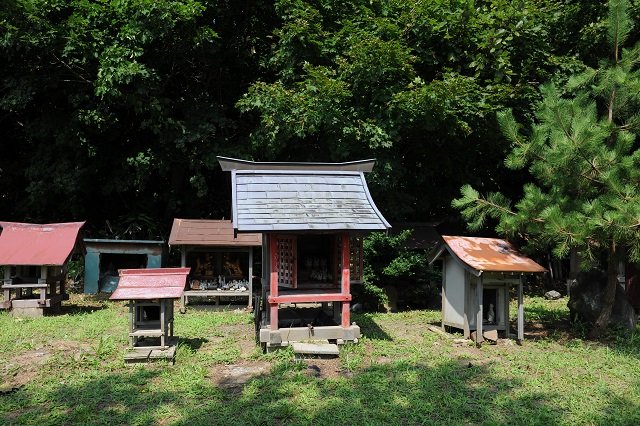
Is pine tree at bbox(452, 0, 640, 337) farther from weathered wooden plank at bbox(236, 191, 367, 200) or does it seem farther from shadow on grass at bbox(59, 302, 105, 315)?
shadow on grass at bbox(59, 302, 105, 315)

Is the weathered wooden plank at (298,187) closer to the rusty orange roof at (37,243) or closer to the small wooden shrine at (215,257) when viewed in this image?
the small wooden shrine at (215,257)

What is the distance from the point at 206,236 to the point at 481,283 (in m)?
7.22

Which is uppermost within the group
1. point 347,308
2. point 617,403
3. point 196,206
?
point 196,206

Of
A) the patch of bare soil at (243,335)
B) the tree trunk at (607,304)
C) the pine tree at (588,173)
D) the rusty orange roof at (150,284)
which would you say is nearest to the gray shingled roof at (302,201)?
the rusty orange roof at (150,284)

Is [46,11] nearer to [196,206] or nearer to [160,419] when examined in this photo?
[196,206]

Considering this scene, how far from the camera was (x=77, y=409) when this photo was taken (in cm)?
579

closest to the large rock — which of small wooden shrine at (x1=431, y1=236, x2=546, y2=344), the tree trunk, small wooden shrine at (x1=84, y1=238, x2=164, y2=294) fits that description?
the tree trunk

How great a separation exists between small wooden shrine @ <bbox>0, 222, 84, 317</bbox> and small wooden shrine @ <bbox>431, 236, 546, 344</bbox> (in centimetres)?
856

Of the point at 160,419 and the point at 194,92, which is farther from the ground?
the point at 194,92

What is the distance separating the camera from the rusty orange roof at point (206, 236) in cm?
1265

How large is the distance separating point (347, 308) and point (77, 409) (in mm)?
4441

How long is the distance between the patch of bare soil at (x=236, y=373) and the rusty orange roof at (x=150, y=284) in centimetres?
135

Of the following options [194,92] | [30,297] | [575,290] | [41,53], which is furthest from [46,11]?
[575,290]

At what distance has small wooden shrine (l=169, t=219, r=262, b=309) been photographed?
41.8 ft
